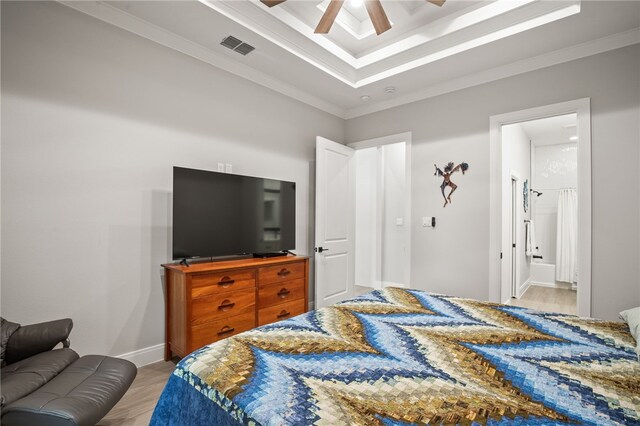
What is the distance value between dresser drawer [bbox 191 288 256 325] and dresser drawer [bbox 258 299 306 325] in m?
0.15

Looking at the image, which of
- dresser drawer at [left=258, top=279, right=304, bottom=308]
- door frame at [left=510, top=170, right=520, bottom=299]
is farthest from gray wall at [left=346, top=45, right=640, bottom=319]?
door frame at [left=510, top=170, right=520, bottom=299]

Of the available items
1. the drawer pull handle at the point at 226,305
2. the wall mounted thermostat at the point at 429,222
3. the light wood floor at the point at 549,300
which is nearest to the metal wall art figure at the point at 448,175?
the wall mounted thermostat at the point at 429,222

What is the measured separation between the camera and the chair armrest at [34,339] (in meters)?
1.70

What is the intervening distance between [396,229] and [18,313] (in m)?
4.91

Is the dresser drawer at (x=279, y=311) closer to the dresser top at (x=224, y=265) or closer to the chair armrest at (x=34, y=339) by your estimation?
the dresser top at (x=224, y=265)

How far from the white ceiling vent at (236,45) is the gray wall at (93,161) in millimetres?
314

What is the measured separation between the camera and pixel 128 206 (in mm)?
2426

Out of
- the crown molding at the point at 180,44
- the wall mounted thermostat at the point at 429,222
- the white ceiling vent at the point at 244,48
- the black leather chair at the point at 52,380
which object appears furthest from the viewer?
the wall mounted thermostat at the point at 429,222

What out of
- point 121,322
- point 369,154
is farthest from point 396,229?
point 121,322

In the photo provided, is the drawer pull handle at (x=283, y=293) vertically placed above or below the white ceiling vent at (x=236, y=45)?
below

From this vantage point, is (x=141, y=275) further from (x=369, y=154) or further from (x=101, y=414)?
(x=369, y=154)

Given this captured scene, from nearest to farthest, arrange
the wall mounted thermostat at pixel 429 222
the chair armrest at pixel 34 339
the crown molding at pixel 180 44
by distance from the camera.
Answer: the chair armrest at pixel 34 339, the crown molding at pixel 180 44, the wall mounted thermostat at pixel 429 222

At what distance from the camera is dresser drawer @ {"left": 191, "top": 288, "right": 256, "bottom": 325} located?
7.76 ft

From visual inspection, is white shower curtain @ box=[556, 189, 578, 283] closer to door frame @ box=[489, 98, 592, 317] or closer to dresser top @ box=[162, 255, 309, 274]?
door frame @ box=[489, 98, 592, 317]
